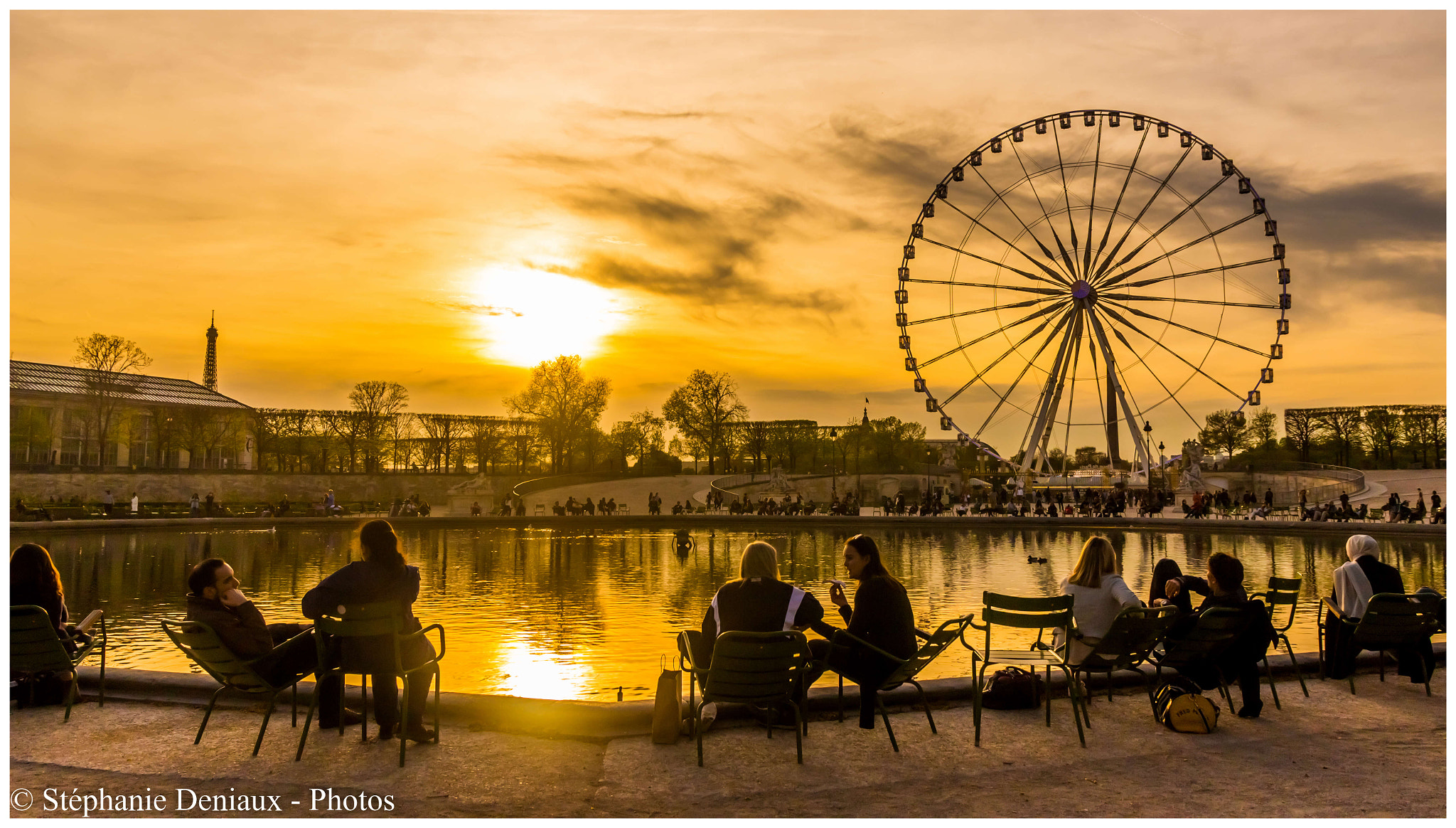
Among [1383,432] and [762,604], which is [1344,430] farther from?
[762,604]

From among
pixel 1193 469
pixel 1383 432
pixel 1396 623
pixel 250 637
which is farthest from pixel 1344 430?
pixel 250 637

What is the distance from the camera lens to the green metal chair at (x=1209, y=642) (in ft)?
21.5

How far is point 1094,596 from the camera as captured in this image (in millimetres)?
6727

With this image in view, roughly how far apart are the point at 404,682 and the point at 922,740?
2.77 metres

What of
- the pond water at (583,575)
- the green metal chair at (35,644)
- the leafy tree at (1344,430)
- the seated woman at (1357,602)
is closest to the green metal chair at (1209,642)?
the seated woman at (1357,602)

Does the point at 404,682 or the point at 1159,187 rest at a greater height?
the point at 1159,187

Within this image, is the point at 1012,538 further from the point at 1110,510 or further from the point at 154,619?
the point at 154,619

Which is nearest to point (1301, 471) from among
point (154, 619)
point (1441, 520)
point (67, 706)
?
point (1441, 520)

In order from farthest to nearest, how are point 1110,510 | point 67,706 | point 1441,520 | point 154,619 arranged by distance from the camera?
point 1110,510
point 1441,520
point 154,619
point 67,706

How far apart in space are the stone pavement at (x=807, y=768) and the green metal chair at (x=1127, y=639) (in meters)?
0.32

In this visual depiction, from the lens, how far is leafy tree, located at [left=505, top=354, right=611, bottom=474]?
69188mm

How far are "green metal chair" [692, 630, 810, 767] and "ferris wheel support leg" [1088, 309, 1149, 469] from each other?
36.8 metres

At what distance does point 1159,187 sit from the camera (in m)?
38.6

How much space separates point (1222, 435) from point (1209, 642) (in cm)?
8759
